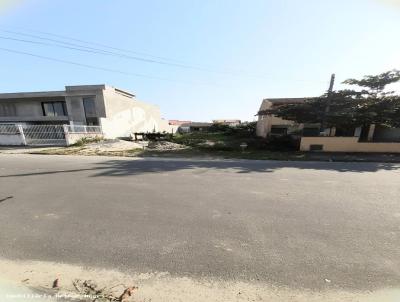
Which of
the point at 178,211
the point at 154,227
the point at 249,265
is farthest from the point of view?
the point at 178,211

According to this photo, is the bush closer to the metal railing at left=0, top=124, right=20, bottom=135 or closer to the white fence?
the white fence

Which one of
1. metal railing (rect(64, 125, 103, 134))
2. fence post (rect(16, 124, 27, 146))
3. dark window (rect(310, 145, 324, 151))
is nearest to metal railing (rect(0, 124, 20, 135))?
fence post (rect(16, 124, 27, 146))

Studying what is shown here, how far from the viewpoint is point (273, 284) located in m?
2.19

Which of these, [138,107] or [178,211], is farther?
[138,107]

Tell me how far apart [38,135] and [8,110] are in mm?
11184

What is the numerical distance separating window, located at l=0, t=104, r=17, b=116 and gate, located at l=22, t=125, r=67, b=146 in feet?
32.6

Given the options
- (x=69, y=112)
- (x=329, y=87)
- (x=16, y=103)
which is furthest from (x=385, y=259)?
(x=16, y=103)

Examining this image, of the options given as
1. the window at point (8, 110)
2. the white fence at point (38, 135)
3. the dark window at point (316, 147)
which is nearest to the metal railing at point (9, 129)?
the white fence at point (38, 135)

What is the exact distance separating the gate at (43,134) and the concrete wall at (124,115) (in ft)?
14.1

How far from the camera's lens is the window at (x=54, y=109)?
72.1 ft

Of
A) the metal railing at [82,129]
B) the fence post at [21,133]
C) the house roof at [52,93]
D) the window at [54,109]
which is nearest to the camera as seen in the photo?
the fence post at [21,133]

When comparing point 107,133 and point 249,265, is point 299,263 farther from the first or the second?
point 107,133

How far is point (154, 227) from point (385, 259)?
131 inches

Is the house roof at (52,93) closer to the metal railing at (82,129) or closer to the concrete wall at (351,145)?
the metal railing at (82,129)
